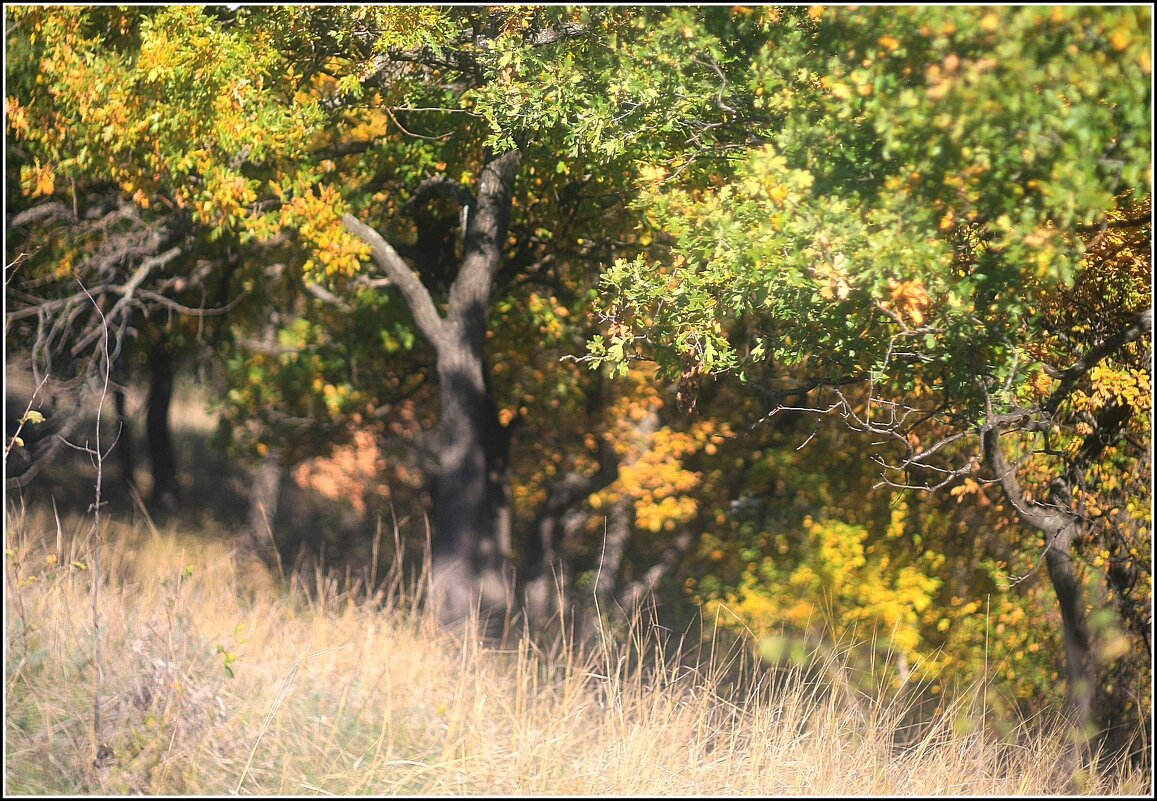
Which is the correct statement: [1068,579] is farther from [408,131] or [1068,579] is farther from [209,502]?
[209,502]

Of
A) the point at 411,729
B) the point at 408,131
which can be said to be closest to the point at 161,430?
the point at 408,131

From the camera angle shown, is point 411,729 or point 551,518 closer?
point 411,729

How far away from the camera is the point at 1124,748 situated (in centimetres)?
728

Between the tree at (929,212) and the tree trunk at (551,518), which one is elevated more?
the tree at (929,212)

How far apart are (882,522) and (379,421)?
284 inches

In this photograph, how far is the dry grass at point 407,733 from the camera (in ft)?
16.3

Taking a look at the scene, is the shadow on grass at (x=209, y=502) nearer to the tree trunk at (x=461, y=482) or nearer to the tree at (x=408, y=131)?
the tree trunk at (x=461, y=482)

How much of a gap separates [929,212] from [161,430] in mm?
14450

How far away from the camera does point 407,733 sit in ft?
18.4

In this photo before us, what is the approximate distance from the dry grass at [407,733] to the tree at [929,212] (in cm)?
150

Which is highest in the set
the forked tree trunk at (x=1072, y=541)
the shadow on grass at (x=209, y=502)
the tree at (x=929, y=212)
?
the tree at (x=929, y=212)

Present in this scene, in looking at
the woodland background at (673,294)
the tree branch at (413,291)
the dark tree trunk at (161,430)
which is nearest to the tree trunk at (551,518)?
the woodland background at (673,294)

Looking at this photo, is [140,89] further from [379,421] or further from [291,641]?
[379,421]

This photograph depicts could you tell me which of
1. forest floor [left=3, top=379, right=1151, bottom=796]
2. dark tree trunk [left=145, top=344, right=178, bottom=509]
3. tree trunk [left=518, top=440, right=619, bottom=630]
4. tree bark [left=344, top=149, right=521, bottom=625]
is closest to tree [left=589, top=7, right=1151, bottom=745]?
forest floor [left=3, top=379, right=1151, bottom=796]
